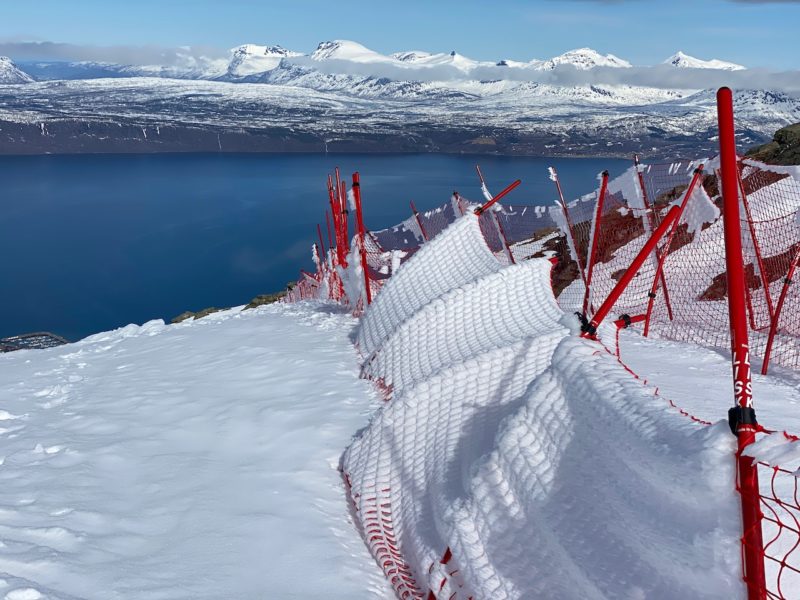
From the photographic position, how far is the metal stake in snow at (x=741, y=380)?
6.28 feet

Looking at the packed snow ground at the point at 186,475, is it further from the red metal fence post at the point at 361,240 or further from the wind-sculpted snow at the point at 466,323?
the red metal fence post at the point at 361,240

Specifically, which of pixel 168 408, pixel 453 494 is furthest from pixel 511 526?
pixel 168 408

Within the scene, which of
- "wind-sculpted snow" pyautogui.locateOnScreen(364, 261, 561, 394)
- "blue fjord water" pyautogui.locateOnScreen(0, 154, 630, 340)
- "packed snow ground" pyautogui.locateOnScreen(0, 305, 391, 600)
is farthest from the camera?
"blue fjord water" pyautogui.locateOnScreen(0, 154, 630, 340)

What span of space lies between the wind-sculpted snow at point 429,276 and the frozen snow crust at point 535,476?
38.7 inches

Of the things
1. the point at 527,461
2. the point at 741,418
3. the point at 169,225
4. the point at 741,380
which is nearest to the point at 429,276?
the point at 527,461

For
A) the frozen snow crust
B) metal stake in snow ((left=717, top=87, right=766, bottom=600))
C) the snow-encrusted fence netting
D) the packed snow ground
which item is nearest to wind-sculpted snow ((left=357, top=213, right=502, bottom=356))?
the snow-encrusted fence netting

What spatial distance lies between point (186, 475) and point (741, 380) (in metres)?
3.23

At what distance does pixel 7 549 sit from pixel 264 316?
6025 mm

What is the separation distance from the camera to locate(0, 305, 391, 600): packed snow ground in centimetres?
307

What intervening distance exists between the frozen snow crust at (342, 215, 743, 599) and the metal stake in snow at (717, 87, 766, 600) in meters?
0.05

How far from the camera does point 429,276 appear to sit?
674 cm

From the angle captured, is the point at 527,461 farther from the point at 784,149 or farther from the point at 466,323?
the point at 784,149

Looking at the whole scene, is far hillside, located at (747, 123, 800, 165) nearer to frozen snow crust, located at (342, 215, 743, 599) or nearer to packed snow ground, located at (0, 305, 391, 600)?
frozen snow crust, located at (342, 215, 743, 599)

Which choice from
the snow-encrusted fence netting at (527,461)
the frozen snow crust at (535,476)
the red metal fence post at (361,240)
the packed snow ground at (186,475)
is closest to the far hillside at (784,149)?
the snow-encrusted fence netting at (527,461)
